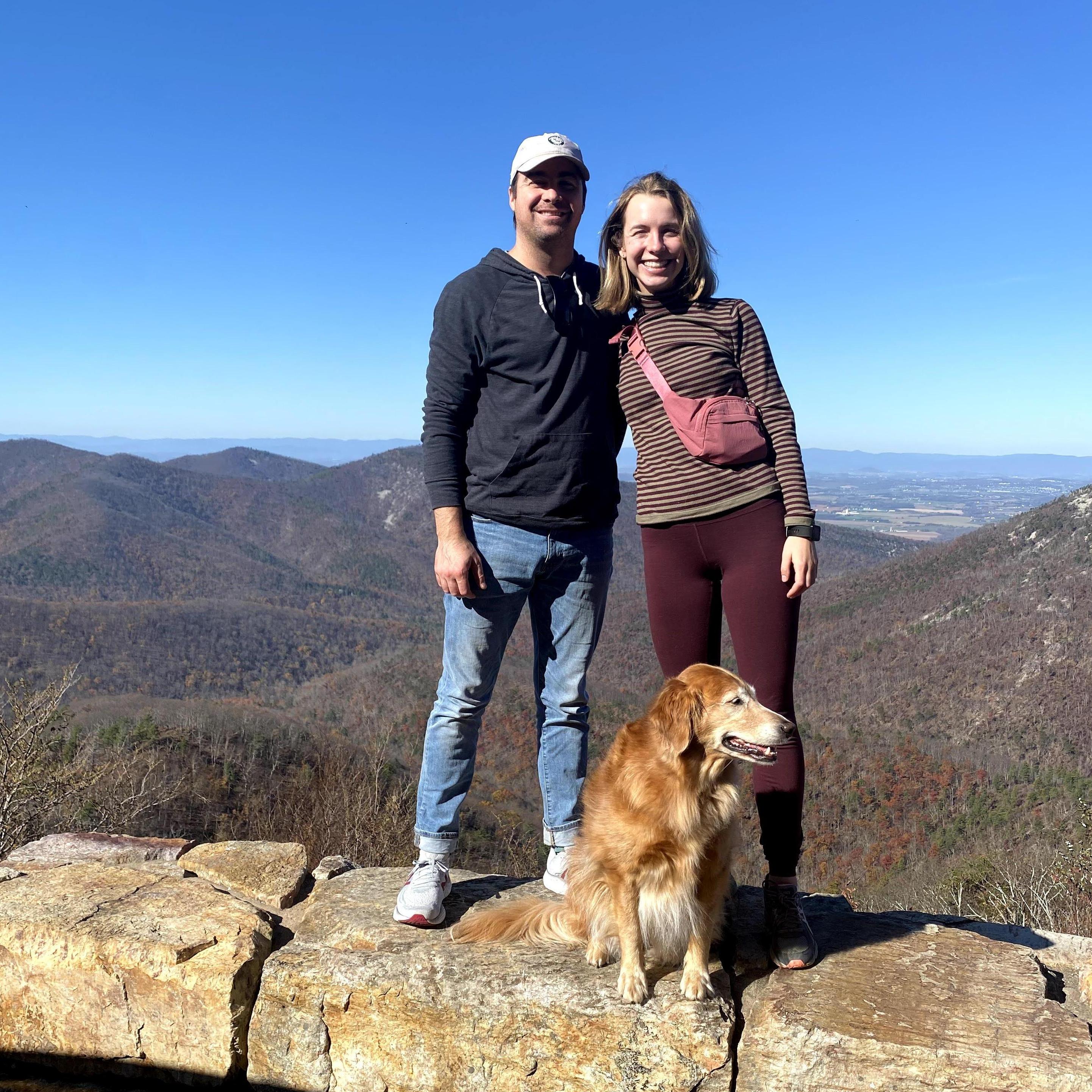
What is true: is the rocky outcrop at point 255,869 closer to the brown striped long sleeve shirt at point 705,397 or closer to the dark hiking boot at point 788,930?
the dark hiking boot at point 788,930

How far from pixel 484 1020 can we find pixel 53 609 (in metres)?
60.8

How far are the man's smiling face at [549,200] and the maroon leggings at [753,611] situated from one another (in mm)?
1191

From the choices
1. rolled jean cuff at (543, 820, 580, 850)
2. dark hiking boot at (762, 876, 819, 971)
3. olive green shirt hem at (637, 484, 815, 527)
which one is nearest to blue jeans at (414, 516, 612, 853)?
rolled jean cuff at (543, 820, 580, 850)

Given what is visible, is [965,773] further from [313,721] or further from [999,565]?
[313,721]

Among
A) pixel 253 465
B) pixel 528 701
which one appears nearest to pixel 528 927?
pixel 528 701

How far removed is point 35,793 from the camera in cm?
809

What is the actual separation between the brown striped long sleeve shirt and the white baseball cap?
61 cm

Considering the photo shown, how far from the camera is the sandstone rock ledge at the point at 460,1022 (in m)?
2.53

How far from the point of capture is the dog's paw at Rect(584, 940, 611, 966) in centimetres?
276

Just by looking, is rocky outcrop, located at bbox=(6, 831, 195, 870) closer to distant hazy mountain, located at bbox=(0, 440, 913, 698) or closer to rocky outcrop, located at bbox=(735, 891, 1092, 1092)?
rocky outcrop, located at bbox=(735, 891, 1092, 1092)

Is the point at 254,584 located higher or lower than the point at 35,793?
lower

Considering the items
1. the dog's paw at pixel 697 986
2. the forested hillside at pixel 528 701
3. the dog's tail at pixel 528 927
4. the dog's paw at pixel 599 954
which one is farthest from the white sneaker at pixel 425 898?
the forested hillside at pixel 528 701

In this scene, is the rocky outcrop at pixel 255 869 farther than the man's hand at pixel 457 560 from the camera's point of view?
Yes

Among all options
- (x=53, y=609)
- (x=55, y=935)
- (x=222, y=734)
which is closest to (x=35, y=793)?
(x=55, y=935)
